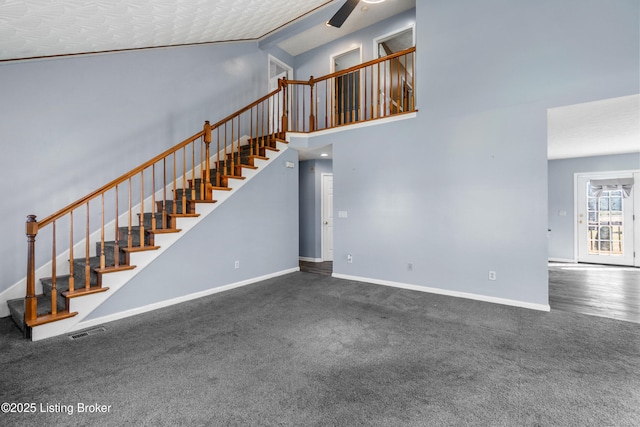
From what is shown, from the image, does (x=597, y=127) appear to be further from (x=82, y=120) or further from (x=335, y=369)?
(x=82, y=120)

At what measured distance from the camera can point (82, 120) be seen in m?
3.84

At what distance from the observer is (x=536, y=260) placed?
3.61m

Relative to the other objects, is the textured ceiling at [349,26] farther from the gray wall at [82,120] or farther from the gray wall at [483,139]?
the gray wall at [82,120]

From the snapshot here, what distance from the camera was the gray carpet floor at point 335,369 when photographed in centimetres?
177

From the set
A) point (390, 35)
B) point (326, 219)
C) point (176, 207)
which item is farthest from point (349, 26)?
point (176, 207)

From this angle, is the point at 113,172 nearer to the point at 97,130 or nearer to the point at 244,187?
the point at 97,130

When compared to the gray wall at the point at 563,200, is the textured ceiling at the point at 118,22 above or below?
above

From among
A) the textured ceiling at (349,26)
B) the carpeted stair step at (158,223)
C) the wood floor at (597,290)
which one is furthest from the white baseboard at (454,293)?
the textured ceiling at (349,26)

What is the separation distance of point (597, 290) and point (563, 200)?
10.7 feet

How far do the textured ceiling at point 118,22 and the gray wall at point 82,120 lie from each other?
260 mm

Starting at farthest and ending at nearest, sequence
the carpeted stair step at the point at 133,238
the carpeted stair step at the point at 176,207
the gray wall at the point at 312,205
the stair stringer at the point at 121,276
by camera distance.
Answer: the gray wall at the point at 312,205
the carpeted stair step at the point at 176,207
the carpeted stair step at the point at 133,238
the stair stringer at the point at 121,276

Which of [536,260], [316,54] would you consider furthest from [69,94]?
[536,260]

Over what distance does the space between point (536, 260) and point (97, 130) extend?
599 cm

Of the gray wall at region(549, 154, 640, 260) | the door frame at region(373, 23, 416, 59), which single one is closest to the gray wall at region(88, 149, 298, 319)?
the door frame at region(373, 23, 416, 59)
